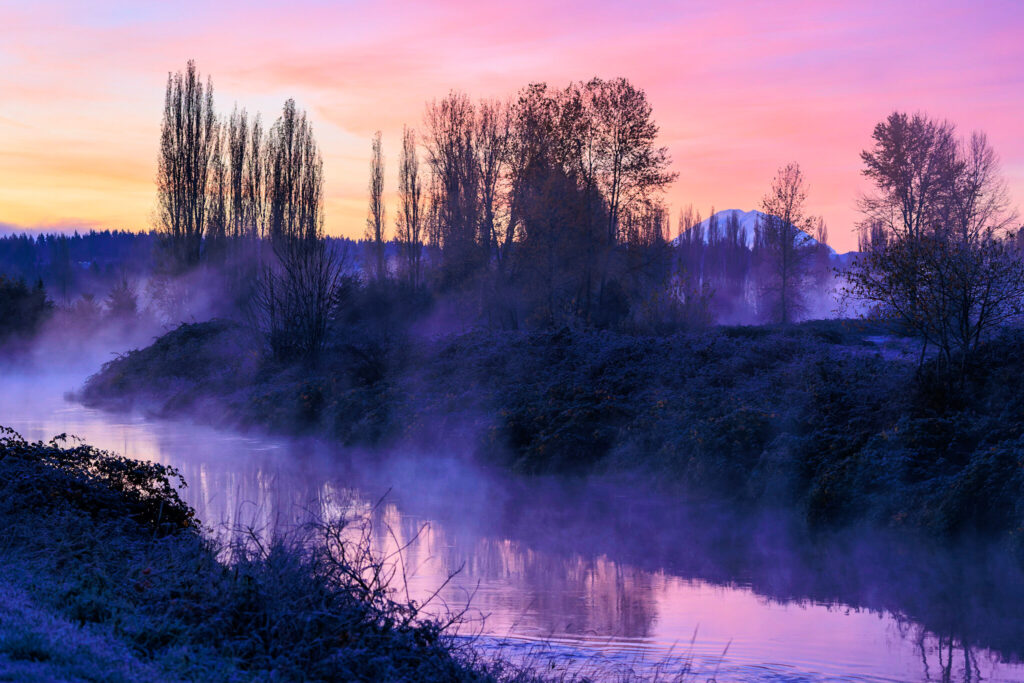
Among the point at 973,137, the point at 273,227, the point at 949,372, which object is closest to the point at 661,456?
the point at 949,372

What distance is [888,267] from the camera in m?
18.2

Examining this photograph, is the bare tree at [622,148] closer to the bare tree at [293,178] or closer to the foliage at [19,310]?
the bare tree at [293,178]

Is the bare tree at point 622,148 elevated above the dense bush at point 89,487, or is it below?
above

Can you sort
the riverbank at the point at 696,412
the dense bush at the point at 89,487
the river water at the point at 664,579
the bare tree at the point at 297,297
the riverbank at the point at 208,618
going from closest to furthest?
the riverbank at the point at 208,618, the river water at the point at 664,579, the dense bush at the point at 89,487, the riverbank at the point at 696,412, the bare tree at the point at 297,297

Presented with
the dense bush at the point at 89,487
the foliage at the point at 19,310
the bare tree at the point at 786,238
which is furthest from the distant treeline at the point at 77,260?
the dense bush at the point at 89,487

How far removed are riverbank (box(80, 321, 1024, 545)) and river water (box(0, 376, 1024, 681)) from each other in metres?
0.87

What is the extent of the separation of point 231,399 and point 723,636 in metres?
26.2

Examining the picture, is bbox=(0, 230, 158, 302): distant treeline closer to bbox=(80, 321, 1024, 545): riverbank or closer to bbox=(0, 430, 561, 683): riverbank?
bbox=(80, 321, 1024, 545): riverbank

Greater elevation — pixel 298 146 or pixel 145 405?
pixel 298 146

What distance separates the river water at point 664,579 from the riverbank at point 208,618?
0.87m

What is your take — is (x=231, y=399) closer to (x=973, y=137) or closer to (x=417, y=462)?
(x=417, y=462)

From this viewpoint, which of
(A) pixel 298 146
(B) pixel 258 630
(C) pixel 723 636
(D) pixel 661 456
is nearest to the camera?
(B) pixel 258 630

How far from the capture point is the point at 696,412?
68.6ft

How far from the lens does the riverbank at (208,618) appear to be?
5.95 meters
